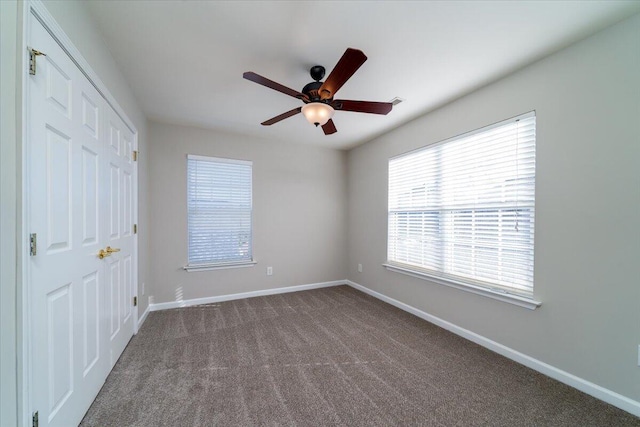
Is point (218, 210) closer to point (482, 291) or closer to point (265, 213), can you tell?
point (265, 213)

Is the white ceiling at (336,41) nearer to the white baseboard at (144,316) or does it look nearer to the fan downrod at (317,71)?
the fan downrod at (317,71)

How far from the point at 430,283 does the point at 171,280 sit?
11.1 ft

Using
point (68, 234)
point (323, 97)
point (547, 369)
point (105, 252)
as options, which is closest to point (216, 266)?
point (105, 252)

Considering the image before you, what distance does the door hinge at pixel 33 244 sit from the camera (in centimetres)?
107

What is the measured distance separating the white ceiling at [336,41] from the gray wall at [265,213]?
94cm

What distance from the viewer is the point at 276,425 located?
58.1 inches

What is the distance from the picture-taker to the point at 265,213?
3965 millimetres

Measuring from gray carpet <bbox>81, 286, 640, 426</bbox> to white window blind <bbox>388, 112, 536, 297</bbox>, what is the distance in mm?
731

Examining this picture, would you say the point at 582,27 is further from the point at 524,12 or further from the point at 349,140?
the point at 349,140

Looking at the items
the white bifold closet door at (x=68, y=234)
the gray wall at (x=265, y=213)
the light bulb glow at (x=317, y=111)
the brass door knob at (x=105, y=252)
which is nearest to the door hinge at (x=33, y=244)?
the white bifold closet door at (x=68, y=234)
